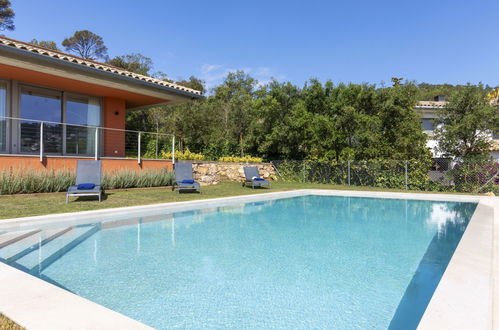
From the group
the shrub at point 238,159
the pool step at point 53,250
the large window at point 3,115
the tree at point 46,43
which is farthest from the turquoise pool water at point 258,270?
the tree at point 46,43

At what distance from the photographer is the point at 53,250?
5.04 meters

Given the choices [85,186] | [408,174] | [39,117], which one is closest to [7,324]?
[85,186]

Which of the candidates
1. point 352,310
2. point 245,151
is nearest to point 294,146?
point 245,151

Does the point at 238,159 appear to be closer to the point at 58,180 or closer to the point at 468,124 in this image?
the point at 58,180

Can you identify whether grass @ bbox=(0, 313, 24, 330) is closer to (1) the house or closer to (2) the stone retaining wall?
(1) the house

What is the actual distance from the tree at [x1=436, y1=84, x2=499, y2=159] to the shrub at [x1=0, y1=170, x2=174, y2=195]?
1527cm

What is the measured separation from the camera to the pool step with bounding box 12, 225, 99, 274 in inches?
169

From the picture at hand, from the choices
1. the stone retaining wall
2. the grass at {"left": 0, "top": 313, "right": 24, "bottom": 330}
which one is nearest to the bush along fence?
the stone retaining wall

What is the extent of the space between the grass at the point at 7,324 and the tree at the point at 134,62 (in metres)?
39.4

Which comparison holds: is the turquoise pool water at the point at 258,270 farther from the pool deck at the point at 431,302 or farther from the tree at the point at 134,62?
the tree at the point at 134,62

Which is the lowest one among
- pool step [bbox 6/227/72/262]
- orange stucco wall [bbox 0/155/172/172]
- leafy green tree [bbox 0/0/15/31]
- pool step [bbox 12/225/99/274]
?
pool step [bbox 12/225/99/274]

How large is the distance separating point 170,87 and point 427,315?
11940 millimetres

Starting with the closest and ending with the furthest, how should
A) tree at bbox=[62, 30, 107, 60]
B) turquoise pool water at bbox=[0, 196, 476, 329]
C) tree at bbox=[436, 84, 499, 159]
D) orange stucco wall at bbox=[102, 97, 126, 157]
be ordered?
turquoise pool water at bbox=[0, 196, 476, 329] → orange stucco wall at bbox=[102, 97, 126, 157] → tree at bbox=[436, 84, 499, 159] → tree at bbox=[62, 30, 107, 60]

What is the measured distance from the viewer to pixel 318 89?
1866 cm
